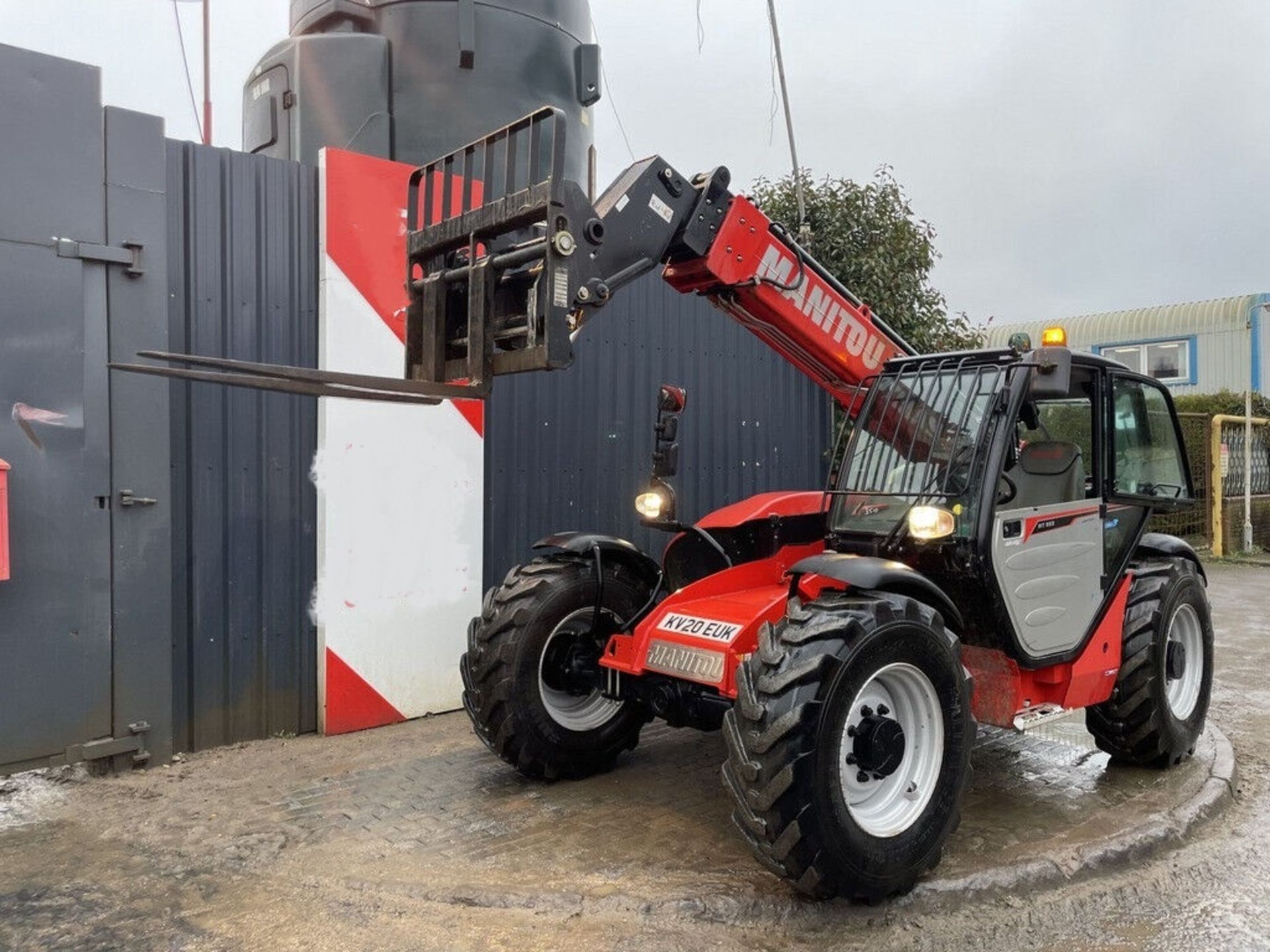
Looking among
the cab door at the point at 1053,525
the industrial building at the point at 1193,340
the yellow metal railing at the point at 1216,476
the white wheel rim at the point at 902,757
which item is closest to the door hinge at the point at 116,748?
the white wheel rim at the point at 902,757

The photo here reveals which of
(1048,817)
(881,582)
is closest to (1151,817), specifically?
(1048,817)

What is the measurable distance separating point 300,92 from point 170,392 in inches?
107

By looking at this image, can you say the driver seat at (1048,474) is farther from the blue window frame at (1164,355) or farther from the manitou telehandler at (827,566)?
the blue window frame at (1164,355)

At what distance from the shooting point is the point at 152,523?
516 cm

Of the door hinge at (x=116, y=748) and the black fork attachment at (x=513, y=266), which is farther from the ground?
the black fork attachment at (x=513, y=266)

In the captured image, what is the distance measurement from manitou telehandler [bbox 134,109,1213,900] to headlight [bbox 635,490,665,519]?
11 millimetres

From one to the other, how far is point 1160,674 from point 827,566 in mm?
2294

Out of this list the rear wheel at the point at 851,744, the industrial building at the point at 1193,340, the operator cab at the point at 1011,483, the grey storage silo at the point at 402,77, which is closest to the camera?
the rear wheel at the point at 851,744

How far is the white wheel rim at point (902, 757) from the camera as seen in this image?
3781 mm

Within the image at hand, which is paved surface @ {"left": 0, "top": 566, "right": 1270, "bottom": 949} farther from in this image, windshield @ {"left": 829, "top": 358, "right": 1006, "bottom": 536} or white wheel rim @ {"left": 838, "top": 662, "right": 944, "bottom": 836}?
windshield @ {"left": 829, "top": 358, "right": 1006, "bottom": 536}

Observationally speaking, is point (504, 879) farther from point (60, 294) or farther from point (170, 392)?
point (60, 294)

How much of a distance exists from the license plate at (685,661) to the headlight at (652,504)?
2.75ft

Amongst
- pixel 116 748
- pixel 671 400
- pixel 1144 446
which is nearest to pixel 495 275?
pixel 671 400

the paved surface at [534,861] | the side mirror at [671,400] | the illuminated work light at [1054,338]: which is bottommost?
the paved surface at [534,861]
